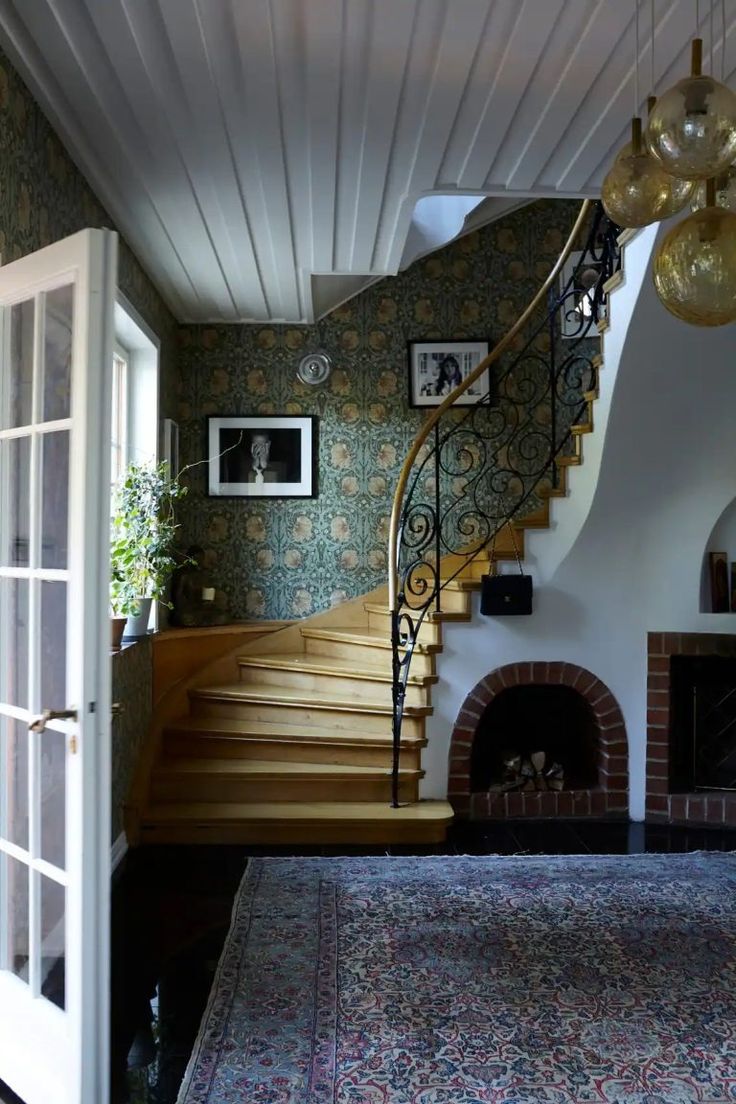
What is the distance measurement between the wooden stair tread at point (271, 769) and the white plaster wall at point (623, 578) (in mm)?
363

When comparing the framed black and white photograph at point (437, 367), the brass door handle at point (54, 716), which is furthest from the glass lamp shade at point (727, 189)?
the framed black and white photograph at point (437, 367)

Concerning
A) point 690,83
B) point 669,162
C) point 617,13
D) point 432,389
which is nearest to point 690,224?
point 669,162

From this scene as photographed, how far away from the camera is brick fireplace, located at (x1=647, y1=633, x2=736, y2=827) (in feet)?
16.4

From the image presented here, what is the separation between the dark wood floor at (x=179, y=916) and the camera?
2.59 meters

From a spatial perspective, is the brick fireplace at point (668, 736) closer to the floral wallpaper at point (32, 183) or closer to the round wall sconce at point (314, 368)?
the round wall sconce at point (314, 368)

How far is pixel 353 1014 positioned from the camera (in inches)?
109

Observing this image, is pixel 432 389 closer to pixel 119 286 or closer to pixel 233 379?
pixel 233 379

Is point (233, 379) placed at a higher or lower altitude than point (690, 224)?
higher

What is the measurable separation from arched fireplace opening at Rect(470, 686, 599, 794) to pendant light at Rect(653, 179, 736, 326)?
3.74 meters

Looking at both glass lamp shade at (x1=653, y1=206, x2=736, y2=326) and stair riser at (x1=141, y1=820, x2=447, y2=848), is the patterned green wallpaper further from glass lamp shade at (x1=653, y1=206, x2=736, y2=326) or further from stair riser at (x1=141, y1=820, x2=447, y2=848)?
glass lamp shade at (x1=653, y1=206, x2=736, y2=326)

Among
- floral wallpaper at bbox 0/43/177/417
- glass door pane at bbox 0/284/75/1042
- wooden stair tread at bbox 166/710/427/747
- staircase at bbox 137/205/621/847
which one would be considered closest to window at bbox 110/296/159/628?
wooden stair tread at bbox 166/710/427/747

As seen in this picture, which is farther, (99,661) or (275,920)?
(275,920)

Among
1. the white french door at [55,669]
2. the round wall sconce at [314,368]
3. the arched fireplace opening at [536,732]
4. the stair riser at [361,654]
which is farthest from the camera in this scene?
the round wall sconce at [314,368]

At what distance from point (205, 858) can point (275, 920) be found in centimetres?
89
